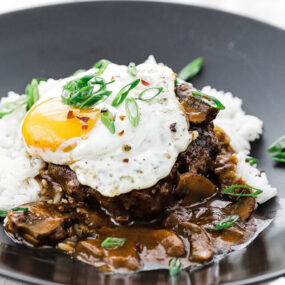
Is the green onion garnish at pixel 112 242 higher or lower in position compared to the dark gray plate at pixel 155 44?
lower

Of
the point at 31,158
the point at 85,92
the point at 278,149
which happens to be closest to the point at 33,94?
the point at 31,158

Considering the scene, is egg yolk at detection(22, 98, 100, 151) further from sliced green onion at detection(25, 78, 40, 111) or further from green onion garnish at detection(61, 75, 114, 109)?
sliced green onion at detection(25, 78, 40, 111)

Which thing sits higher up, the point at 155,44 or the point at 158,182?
the point at 155,44

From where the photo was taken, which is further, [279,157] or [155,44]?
[155,44]

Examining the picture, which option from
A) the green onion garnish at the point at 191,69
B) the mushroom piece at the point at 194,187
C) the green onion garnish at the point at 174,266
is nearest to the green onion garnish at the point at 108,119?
the mushroom piece at the point at 194,187

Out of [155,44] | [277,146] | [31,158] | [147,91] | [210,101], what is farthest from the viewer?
[155,44]

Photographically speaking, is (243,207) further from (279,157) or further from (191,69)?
(191,69)

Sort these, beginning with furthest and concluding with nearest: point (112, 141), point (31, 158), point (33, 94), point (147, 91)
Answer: point (33, 94), point (31, 158), point (147, 91), point (112, 141)

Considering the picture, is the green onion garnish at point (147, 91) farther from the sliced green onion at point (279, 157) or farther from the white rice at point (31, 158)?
the sliced green onion at point (279, 157)
